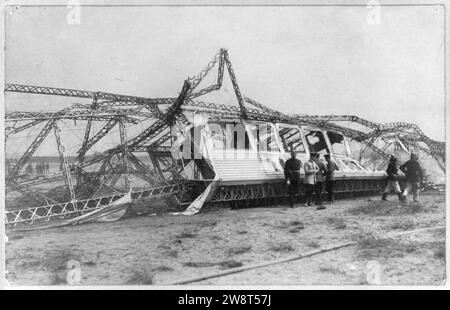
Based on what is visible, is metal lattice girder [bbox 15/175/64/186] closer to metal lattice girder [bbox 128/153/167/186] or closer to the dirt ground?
the dirt ground

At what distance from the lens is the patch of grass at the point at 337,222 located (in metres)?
10.3

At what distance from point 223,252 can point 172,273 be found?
58.5 inches

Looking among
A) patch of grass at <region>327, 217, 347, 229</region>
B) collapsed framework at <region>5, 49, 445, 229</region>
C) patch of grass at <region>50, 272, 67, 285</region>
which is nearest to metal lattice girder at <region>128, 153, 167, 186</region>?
collapsed framework at <region>5, 49, 445, 229</region>

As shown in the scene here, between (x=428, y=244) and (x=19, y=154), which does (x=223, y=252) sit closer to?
(x=428, y=244)

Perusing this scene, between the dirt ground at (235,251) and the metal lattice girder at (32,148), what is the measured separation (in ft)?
12.9

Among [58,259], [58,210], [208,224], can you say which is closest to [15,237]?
[58,259]

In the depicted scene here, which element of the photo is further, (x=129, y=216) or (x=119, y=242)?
(x=129, y=216)

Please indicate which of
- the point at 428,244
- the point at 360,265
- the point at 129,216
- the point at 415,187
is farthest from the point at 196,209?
the point at 415,187

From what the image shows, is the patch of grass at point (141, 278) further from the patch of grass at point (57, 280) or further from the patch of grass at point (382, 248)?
the patch of grass at point (382, 248)

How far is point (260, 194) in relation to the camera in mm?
15500

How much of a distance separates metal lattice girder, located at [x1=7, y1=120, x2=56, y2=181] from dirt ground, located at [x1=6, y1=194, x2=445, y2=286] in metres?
3.95

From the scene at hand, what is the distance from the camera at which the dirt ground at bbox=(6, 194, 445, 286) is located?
768 centimetres

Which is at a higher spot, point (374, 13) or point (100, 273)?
point (374, 13)

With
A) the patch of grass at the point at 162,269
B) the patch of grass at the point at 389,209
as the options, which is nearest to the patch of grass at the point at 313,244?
the patch of grass at the point at 162,269
